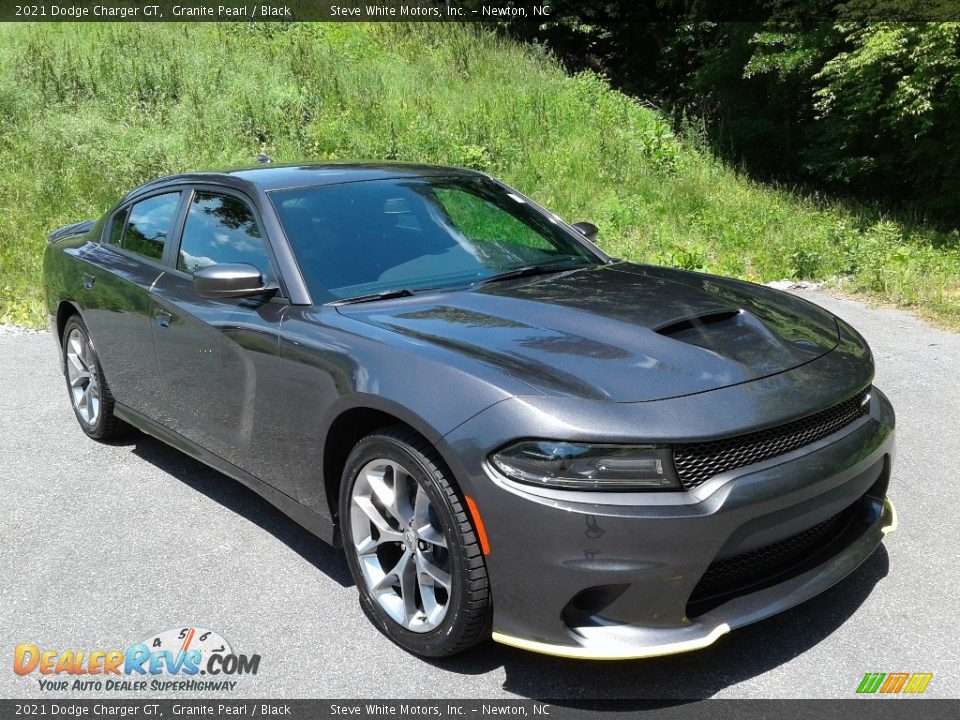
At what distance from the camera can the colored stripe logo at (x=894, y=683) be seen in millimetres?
2701

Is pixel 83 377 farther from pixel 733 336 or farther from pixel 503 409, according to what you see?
pixel 733 336

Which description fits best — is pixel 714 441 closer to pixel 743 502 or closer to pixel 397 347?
pixel 743 502

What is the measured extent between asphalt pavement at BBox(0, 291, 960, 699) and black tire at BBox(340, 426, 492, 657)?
0.12m

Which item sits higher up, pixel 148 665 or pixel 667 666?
pixel 667 666

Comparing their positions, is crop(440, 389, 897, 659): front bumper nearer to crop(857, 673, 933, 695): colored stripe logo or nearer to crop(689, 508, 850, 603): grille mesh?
crop(689, 508, 850, 603): grille mesh

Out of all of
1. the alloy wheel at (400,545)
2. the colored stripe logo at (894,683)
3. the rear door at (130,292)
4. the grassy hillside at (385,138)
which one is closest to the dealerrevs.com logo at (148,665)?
the alloy wheel at (400,545)

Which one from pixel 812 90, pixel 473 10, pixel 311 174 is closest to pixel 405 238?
pixel 311 174

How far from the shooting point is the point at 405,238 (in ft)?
12.6

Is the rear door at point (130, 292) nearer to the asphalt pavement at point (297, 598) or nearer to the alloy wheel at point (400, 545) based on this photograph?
the asphalt pavement at point (297, 598)

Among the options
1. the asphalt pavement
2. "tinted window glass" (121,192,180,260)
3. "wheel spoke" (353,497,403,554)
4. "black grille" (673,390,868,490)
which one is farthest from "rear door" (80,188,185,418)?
"black grille" (673,390,868,490)

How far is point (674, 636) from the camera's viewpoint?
2.52 metres

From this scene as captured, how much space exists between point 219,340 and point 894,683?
2808mm

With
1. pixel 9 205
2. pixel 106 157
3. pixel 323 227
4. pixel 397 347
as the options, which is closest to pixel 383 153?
pixel 106 157

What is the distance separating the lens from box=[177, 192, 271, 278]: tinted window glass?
3.81 metres
